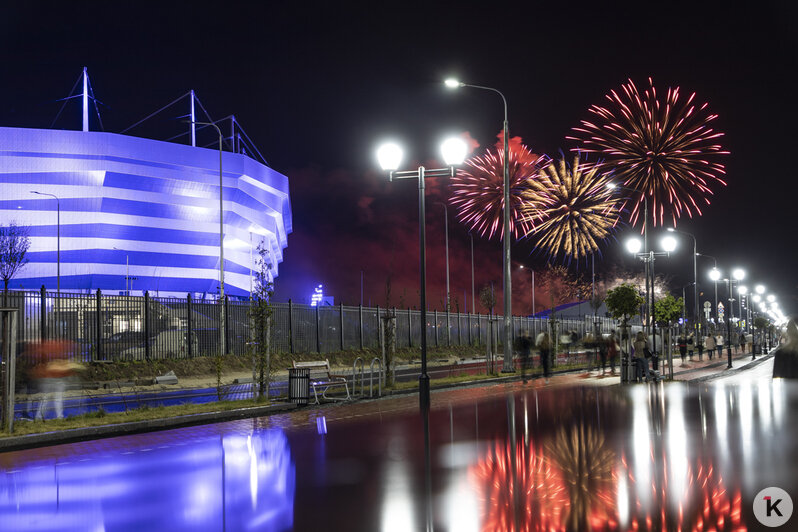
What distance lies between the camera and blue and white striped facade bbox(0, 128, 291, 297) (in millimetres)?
86625

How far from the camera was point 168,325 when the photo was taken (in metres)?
33.8

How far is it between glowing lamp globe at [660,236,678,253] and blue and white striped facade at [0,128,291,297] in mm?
65798

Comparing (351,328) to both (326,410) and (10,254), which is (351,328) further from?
(10,254)

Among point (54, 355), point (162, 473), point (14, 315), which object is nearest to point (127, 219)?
point (54, 355)

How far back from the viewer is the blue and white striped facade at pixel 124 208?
86.6m

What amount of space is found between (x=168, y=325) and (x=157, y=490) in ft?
85.0

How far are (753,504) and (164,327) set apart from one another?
2944 centimetres

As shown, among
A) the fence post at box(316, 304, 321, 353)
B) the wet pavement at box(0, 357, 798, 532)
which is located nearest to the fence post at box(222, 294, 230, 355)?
the fence post at box(316, 304, 321, 353)

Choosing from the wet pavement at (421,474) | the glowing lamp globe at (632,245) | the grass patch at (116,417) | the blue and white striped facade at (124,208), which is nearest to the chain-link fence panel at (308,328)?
the glowing lamp globe at (632,245)

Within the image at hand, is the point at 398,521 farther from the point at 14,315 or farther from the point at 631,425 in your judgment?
the point at 14,315

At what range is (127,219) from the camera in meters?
91.0

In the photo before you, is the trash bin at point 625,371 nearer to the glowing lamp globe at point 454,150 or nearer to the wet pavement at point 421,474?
the wet pavement at point 421,474

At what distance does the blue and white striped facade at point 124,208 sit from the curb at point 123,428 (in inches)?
2727

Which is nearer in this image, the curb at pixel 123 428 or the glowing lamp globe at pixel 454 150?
the curb at pixel 123 428
